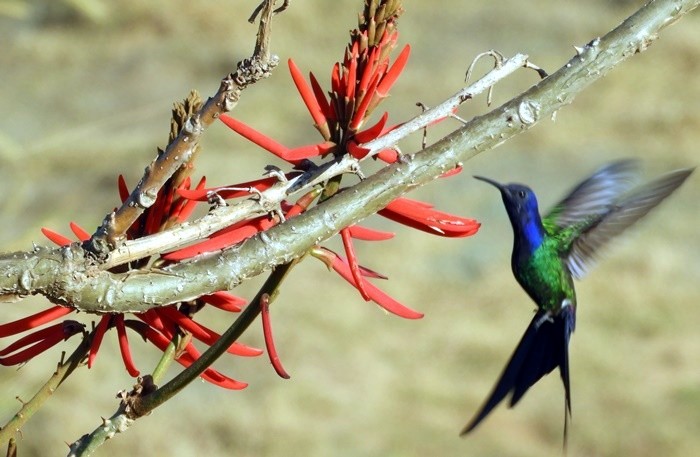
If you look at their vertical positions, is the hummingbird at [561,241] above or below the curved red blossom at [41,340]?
above

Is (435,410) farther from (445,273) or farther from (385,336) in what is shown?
(445,273)

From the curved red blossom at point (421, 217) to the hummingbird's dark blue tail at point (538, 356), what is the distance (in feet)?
2.54

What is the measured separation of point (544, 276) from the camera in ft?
8.45

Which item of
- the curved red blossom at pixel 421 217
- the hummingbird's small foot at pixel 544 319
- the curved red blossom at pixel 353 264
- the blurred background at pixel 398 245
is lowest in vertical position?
the curved red blossom at pixel 353 264

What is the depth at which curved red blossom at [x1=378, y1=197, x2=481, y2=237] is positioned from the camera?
142cm

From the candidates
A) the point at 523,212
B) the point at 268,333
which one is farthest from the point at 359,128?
the point at 523,212

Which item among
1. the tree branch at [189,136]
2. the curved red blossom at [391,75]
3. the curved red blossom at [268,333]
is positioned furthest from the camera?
the curved red blossom at [391,75]

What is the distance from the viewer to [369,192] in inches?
48.9

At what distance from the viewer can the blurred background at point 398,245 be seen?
5.34 metres

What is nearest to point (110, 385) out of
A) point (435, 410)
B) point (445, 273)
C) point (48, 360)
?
point (48, 360)

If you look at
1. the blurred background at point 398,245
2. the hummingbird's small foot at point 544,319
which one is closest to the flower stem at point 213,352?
the hummingbird's small foot at point 544,319

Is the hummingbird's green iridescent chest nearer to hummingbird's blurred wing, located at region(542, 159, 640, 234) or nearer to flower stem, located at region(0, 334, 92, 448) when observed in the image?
hummingbird's blurred wing, located at region(542, 159, 640, 234)

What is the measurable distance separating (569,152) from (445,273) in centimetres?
146

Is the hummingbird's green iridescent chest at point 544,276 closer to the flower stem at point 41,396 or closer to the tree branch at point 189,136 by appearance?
the flower stem at point 41,396
